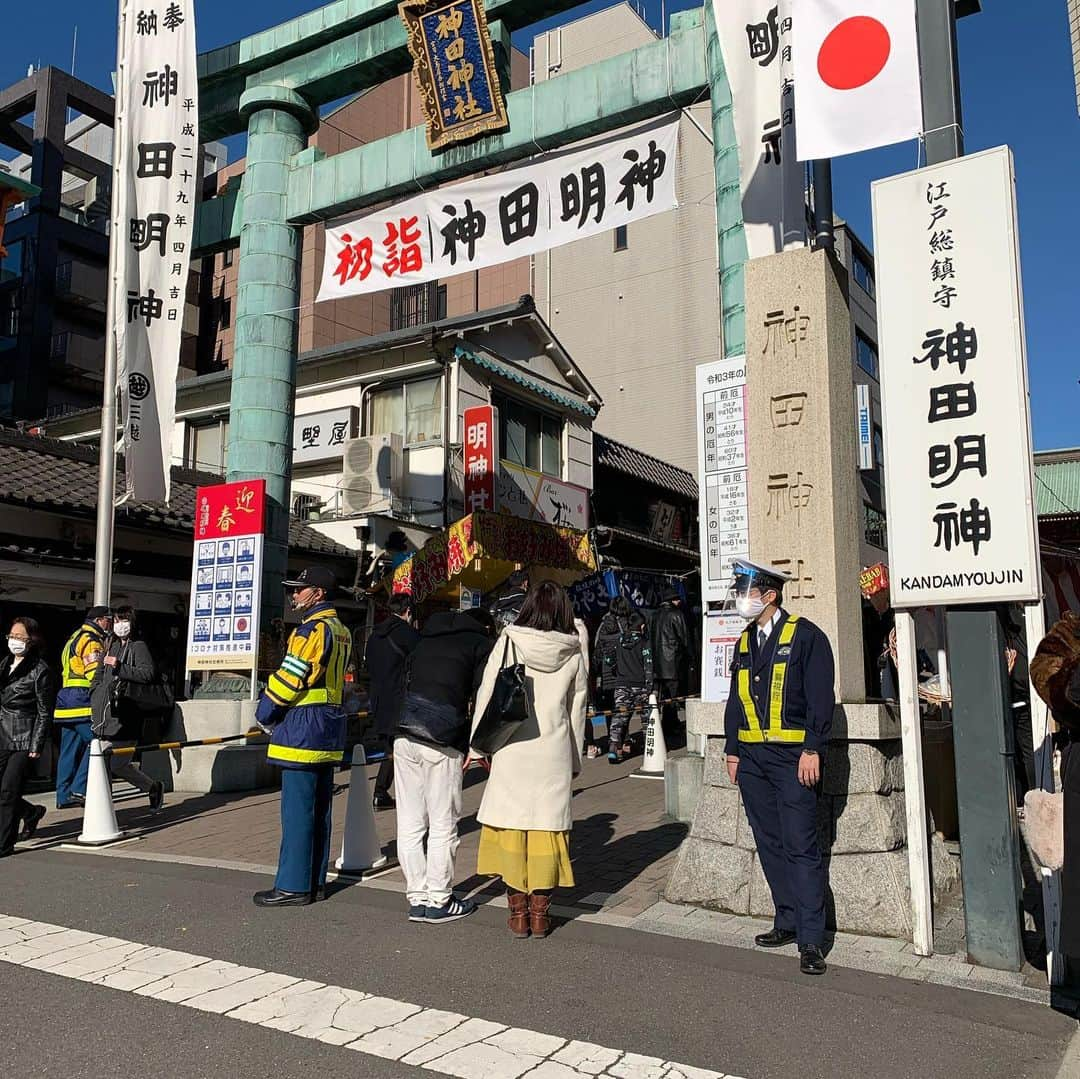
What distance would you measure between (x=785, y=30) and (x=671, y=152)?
5.97 feet

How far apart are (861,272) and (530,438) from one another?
Answer: 20.8 meters

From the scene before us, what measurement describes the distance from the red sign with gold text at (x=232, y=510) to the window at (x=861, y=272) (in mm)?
28493

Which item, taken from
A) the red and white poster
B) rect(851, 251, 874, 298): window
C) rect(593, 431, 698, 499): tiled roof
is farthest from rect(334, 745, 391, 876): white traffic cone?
rect(851, 251, 874, 298): window

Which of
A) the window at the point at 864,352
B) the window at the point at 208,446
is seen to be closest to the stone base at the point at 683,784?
the window at the point at 208,446

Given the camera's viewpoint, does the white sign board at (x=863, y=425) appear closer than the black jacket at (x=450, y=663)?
No

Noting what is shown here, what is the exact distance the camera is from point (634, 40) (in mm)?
31359

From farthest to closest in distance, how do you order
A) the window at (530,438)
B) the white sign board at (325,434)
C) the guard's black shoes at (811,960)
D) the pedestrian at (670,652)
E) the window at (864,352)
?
the window at (864,352) → the window at (530,438) → the white sign board at (325,434) → the pedestrian at (670,652) → the guard's black shoes at (811,960)

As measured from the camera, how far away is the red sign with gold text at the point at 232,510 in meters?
11.2

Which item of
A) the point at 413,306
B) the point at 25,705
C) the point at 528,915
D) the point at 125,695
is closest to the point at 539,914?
the point at 528,915

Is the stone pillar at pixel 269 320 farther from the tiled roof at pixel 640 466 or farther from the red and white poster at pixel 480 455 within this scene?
the tiled roof at pixel 640 466

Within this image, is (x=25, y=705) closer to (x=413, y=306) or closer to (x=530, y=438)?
(x=530, y=438)

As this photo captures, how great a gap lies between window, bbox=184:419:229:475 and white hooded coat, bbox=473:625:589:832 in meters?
17.1

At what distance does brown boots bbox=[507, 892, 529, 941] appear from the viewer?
209 inches

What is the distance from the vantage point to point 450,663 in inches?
226
